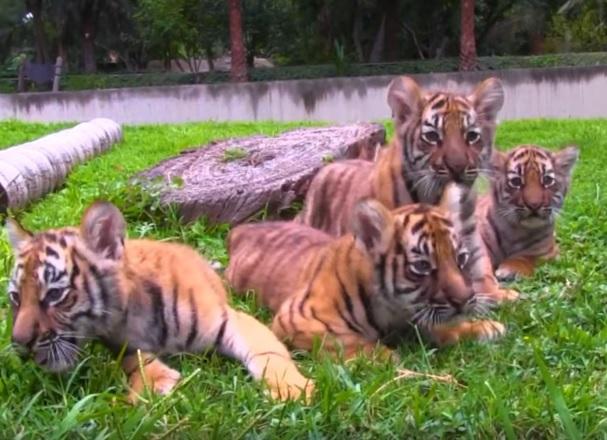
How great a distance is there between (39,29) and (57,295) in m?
31.9

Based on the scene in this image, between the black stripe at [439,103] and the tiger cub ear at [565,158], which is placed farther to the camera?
the tiger cub ear at [565,158]

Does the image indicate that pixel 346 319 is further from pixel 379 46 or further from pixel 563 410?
pixel 379 46

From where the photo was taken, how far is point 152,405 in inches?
121

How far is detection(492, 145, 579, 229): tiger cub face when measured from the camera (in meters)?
5.37

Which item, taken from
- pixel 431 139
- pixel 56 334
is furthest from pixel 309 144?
pixel 56 334

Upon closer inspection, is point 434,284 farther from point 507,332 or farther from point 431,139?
point 431,139

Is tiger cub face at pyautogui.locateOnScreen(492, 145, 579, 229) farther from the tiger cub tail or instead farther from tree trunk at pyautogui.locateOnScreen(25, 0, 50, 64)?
tree trunk at pyautogui.locateOnScreen(25, 0, 50, 64)

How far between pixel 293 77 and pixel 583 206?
50.6 feet

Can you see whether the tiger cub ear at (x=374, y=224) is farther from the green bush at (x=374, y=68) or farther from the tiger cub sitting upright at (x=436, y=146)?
the green bush at (x=374, y=68)

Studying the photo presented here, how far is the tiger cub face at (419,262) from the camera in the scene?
3809 millimetres

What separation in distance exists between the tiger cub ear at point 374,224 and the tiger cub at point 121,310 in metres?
0.51

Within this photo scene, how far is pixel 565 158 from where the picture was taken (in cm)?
550

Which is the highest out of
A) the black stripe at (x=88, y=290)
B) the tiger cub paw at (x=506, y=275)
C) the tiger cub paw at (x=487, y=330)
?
the black stripe at (x=88, y=290)

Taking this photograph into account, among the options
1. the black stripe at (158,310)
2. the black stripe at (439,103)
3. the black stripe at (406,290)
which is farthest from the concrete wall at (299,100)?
the black stripe at (158,310)
